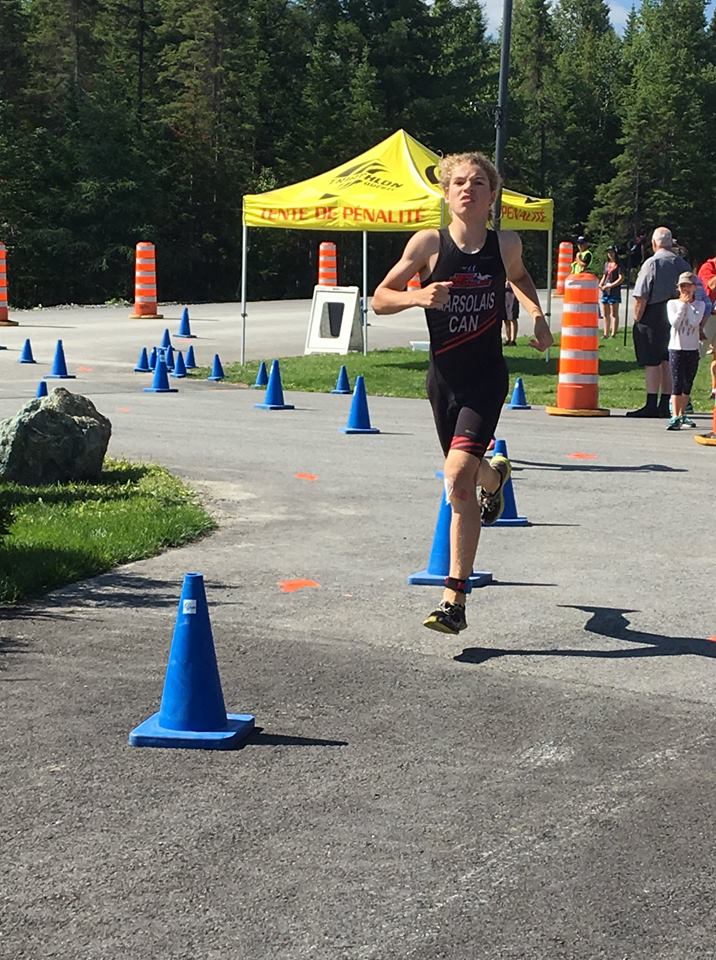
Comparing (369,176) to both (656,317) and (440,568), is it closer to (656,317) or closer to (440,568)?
(656,317)

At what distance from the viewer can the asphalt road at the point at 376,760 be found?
4.06 metres

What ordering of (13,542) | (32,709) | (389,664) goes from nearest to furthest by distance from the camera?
(32,709)
(389,664)
(13,542)

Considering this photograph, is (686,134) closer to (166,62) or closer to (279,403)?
(166,62)

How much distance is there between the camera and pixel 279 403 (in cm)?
1814

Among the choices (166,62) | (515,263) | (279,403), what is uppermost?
(166,62)

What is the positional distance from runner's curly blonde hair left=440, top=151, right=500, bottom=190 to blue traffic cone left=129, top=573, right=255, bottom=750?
8.59 ft

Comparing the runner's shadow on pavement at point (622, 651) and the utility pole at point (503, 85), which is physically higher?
the utility pole at point (503, 85)

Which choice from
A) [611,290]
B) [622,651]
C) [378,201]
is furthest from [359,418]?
[611,290]

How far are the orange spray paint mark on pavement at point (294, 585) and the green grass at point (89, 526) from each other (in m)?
1.08

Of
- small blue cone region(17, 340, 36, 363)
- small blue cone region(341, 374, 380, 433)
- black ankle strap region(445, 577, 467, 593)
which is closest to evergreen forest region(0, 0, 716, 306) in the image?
small blue cone region(17, 340, 36, 363)

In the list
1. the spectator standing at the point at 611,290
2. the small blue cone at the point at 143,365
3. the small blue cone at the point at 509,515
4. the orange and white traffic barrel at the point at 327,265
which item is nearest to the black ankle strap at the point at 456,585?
the small blue cone at the point at 509,515

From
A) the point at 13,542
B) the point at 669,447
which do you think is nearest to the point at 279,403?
the point at 669,447

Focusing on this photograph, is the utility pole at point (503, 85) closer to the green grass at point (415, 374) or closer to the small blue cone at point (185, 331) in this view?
the green grass at point (415, 374)

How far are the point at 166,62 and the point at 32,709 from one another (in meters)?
62.7
